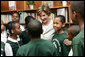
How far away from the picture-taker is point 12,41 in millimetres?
3102

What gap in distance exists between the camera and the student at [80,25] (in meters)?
1.40

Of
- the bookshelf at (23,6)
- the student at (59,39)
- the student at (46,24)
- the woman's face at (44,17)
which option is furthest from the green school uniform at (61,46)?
the bookshelf at (23,6)

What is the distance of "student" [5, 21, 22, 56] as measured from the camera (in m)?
2.96

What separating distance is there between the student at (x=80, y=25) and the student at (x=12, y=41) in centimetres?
163

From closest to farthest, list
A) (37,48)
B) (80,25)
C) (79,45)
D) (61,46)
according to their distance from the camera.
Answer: (79,45) < (80,25) < (37,48) < (61,46)

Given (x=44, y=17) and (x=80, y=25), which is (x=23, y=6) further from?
(x=80, y=25)

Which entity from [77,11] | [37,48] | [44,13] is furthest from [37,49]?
[44,13]

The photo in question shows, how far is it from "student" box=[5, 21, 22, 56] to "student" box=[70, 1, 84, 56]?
163 centimetres

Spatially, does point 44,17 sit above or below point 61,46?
above

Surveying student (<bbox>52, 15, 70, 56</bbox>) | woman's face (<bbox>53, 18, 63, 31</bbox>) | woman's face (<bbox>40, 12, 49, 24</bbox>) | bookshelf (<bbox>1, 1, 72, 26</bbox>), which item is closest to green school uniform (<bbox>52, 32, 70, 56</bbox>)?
student (<bbox>52, 15, 70, 56</bbox>)

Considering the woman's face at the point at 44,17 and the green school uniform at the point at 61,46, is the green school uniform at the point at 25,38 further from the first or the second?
the green school uniform at the point at 61,46

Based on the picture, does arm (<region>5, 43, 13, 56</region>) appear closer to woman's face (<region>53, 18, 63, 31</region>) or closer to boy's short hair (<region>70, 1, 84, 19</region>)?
woman's face (<region>53, 18, 63, 31</region>)

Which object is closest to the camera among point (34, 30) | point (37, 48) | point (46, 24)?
point (37, 48)

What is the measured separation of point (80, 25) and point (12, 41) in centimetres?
177
